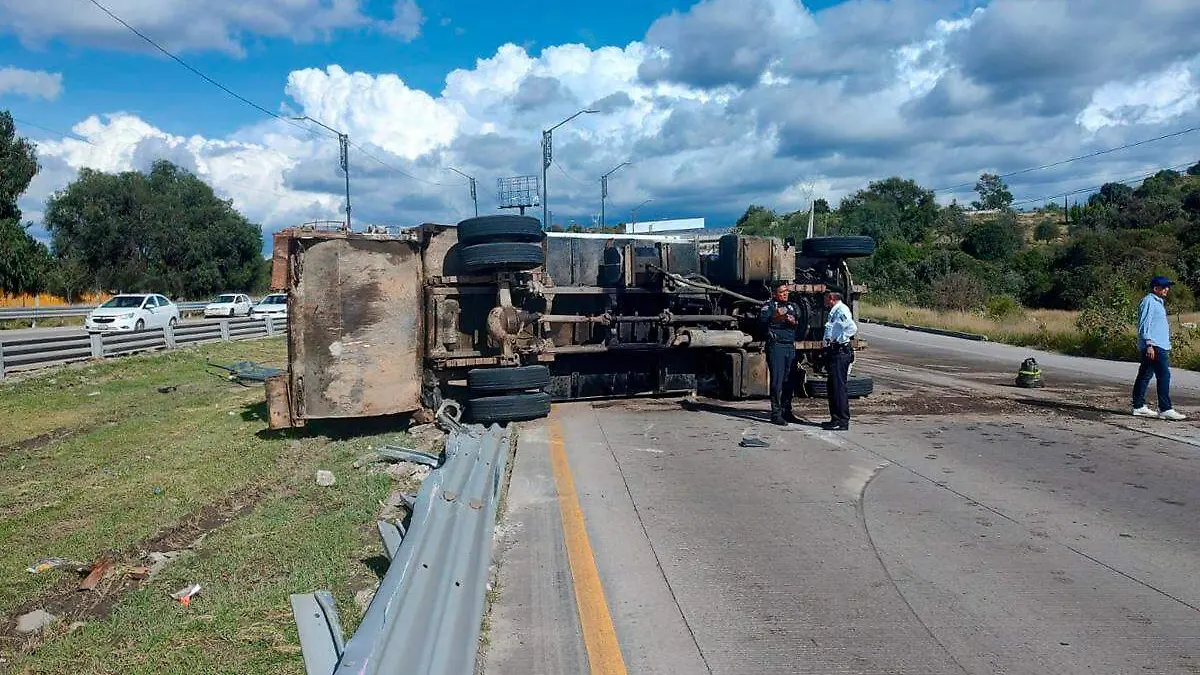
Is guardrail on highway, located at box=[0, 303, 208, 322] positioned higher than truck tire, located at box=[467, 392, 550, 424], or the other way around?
guardrail on highway, located at box=[0, 303, 208, 322]

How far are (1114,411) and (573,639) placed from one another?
10.3 meters

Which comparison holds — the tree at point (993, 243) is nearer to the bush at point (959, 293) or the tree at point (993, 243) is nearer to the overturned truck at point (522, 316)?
the bush at point (959, 293)

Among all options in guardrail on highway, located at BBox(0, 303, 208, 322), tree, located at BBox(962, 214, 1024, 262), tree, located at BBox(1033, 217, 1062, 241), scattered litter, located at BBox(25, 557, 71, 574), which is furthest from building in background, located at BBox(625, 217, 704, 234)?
tree, located at BBox(1033, 217, 1062, 241)

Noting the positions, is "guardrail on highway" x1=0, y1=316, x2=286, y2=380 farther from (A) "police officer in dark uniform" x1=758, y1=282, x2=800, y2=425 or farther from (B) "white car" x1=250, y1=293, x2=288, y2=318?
(A) "police officer in dark uniform" x1=758, y1=282, x2=800, y2=425

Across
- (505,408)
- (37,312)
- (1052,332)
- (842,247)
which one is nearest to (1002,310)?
(1052,332)

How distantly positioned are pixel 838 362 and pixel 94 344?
1690 cm

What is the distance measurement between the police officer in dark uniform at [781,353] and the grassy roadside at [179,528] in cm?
467

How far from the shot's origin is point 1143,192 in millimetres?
72438

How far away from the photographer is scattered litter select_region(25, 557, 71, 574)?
20.5 feet

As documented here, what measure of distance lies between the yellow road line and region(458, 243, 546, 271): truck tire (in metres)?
3.23

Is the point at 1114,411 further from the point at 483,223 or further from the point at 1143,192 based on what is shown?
the point at 1143,192

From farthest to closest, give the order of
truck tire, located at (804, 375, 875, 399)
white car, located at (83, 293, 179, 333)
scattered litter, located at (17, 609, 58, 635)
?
white car, located at (83, 293, 179, 333) → truck tire, located at (804, 375, 875, 399) → scattered litter, located at (17, 609, 58, 635)

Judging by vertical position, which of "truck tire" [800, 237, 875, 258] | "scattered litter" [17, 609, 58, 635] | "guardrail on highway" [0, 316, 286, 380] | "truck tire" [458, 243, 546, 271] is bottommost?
"scattered litter" [17, 609, 58, 635]

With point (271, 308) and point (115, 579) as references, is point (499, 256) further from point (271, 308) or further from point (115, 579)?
point (271, 308)
